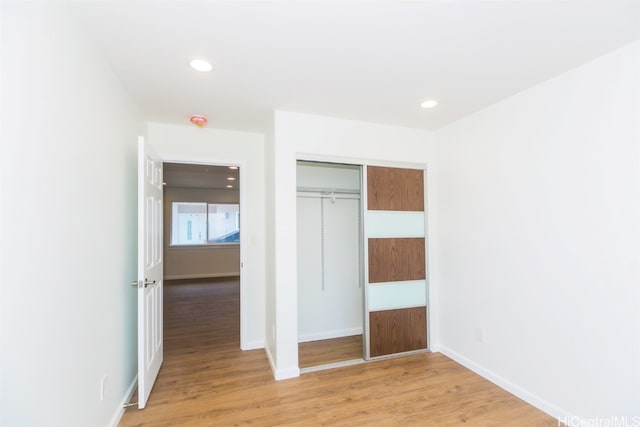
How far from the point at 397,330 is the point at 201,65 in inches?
117

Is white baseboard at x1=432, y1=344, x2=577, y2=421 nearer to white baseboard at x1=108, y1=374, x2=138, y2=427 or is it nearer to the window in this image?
white baseboard at x1=108, y1=374, x2=138, y2=427

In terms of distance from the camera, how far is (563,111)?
80.5 inches

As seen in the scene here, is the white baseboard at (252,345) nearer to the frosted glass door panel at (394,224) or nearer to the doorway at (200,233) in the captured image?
the frosted glass door panel at (394,224)

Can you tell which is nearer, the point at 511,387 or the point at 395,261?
the point at 511,387

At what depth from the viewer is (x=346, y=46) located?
1724mm

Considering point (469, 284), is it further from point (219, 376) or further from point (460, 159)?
point (219, 376)

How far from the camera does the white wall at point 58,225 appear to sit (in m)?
1.05

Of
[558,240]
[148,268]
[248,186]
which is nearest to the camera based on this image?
[558,240]

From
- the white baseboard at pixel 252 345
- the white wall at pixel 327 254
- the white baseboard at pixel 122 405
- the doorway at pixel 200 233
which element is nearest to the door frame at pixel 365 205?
the white wall at pixel 327 254

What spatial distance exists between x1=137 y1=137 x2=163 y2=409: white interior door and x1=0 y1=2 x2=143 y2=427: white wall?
6.1 inches

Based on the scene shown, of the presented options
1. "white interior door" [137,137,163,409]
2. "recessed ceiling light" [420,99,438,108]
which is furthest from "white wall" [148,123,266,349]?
"recessed ceiling light" [420,99,438,108]

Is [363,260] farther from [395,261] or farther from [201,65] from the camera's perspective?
[201,65]

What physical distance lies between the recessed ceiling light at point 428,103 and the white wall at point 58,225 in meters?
2.38

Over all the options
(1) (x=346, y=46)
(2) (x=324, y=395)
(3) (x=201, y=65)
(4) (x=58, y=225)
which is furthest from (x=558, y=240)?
(4) (x=58, y=225)
